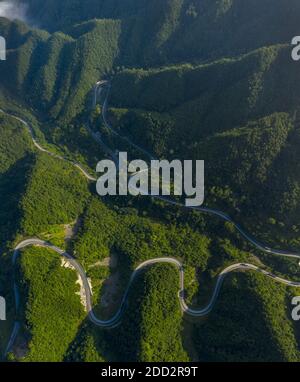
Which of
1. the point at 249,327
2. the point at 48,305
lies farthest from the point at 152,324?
the point at 48,305

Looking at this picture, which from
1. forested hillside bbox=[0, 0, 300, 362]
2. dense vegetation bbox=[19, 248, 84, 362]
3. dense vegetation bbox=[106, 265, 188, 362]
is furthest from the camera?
forested hillside bbox=[0, 0, 300, 362]

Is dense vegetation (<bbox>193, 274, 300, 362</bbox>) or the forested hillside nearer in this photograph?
→ dense vegetation (<bbox>193, 274, 300, 362</bbox>)

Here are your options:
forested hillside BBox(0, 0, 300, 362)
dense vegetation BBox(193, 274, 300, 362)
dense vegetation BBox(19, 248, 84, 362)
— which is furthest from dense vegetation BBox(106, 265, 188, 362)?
dense vegetation BBox(19, 248, 84, 362)

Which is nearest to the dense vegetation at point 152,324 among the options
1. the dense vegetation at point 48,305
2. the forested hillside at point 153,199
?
the forested hillside at point 153,199

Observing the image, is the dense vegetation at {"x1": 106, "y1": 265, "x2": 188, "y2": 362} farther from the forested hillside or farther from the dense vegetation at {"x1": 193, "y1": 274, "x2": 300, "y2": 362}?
the dense vegetation at {"x1": 193, "y1": 274, "x2": 300, "y2": 362}

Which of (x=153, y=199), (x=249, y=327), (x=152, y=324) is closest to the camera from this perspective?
(x=152, y=324)

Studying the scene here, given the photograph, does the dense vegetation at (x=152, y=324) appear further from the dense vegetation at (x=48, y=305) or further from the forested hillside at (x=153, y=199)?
the dense vegetation at (x=48, y=305)

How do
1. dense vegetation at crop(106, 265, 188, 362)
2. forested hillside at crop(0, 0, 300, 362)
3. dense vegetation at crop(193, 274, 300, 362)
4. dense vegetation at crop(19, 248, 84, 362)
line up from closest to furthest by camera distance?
dense vegetation at crop(19, 248, 84, 362)
dense vegetation at crop(193, 274, 300, 362)
dense vegetation at crop(106, 265, 188, 362)
forested hillside at crop(0, 0, 300, 362)

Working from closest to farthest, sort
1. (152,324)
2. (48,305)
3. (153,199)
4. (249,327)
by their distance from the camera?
(48,305) < (152,324) < (249,327) < (153,199)

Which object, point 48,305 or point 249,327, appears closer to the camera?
point 48,305

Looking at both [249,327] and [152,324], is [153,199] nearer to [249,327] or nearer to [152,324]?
[152,324]

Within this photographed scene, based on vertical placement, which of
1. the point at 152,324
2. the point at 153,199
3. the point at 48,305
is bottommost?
the point at 152,324
